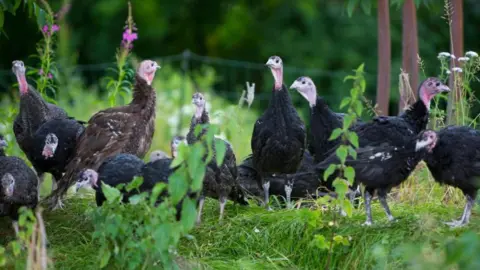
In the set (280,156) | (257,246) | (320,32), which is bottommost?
(257,246)

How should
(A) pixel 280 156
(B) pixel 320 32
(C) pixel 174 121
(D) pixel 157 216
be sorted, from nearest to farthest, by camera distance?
(D) pixel 157 216 → (A) pixel 280 156 → (C) pixel 174 121 → (B) pixel 320 32

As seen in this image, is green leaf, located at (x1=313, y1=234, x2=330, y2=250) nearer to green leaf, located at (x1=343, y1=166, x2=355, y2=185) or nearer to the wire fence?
green leaf, located at (x1=343, y1=166, x2=355, y2=185)

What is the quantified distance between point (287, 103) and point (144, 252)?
271 centimetres

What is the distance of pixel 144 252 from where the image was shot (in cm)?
616

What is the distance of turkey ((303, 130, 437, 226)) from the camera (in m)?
7.31

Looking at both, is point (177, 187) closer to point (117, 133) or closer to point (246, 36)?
point (117, 133)

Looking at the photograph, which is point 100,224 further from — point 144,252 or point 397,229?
point 397,229

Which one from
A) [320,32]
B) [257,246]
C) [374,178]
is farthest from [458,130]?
[320,32]

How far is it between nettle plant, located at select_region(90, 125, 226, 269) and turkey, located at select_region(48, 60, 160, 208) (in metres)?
1.89

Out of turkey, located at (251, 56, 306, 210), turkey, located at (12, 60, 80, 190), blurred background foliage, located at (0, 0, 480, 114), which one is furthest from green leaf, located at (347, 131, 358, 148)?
blurred background foliage, located at (0, 0, 480, 114)

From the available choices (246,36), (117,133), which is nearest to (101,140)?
(117,133)

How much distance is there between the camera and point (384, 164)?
7328mm

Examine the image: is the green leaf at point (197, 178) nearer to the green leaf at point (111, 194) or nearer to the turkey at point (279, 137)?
the green leaf at point (111, 194)

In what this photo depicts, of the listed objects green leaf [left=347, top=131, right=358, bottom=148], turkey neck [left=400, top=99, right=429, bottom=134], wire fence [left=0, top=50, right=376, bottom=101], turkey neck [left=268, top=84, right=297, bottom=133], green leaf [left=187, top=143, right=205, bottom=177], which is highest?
wire fence [left=0, top=50, right=376, bottom=101]
